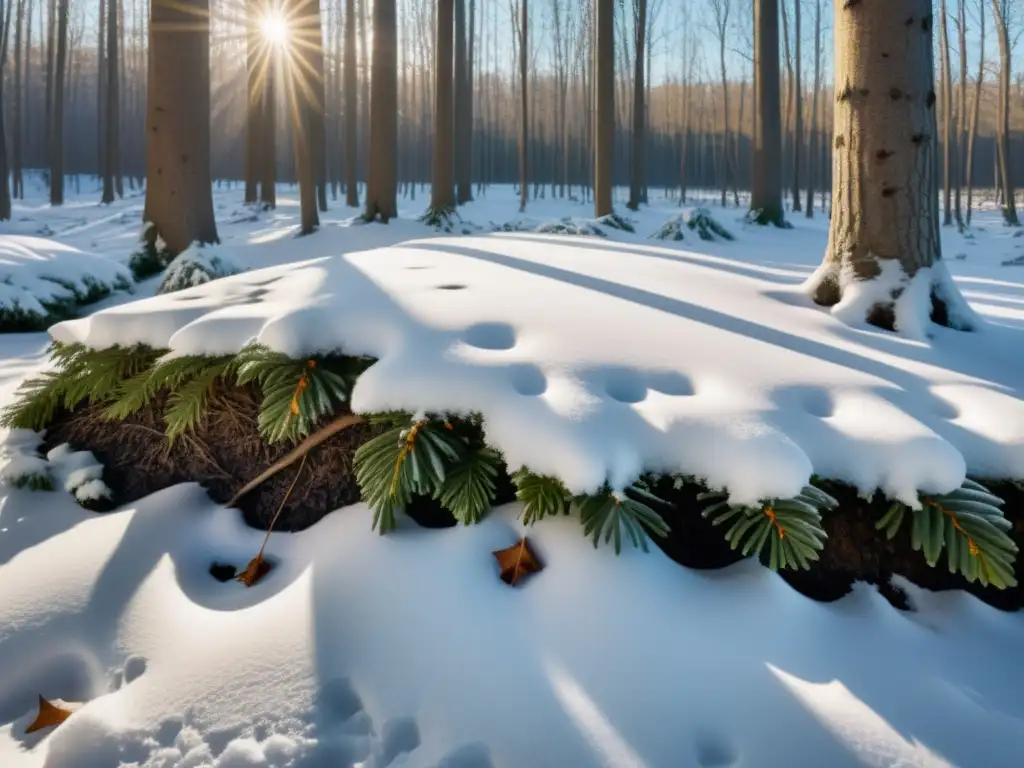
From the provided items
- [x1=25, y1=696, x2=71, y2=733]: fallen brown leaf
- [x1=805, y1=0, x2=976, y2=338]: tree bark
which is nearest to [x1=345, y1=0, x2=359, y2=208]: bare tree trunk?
[x1=805, y1=0, x2=976, y2=338]: tree bark

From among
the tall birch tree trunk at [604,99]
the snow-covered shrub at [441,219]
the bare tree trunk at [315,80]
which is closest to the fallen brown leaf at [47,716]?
the snow-covered shrub at [441,219]

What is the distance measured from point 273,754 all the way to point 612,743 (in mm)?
620

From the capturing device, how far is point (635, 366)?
200 cm

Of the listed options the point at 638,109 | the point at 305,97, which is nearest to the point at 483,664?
the point at 305,97

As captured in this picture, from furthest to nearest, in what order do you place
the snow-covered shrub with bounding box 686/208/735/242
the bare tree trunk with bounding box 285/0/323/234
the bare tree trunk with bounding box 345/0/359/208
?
the bare tree trunk with bounding box 345/0/359/208 < the bare tree trunk with bounding box 285/0/323/234 < the snow-covered shrub with bounding box 686/208/735/242

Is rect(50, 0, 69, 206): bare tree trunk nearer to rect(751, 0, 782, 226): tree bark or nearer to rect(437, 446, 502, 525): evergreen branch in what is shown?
rect(751, 0, 782, 226): tree bark

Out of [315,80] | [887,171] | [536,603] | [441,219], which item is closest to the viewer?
[536,603]

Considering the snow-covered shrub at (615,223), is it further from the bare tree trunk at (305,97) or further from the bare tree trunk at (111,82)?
the bare tree trunk at (111,82)

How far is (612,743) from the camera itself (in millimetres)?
1321

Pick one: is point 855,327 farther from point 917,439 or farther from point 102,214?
point 102,214

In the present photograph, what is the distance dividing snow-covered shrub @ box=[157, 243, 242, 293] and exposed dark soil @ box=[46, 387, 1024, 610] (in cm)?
430

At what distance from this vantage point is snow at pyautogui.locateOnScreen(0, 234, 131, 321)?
235 inches

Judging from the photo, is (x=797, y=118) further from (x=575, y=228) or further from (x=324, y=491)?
(x=324, y=491)

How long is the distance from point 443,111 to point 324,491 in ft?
43.1
